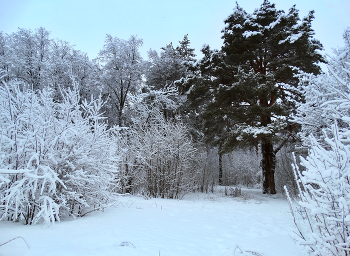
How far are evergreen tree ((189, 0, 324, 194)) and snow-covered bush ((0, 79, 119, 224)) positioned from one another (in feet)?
19.4

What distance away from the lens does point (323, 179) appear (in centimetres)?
169

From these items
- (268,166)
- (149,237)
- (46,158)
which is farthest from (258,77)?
(46,158)

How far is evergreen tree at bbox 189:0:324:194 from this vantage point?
8469 mm

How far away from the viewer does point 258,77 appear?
880 cm

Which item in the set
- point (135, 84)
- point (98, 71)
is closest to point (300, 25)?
point (135, 84)

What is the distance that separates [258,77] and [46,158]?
8.30 meters

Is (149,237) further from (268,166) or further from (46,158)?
(268,166)

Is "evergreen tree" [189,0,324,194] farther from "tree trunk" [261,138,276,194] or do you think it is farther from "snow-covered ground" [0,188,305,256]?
"snow-covered ground" [0,188,305,256]

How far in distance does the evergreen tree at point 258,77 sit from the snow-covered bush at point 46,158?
19.4 feet

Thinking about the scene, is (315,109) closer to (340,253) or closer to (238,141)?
(238,141)

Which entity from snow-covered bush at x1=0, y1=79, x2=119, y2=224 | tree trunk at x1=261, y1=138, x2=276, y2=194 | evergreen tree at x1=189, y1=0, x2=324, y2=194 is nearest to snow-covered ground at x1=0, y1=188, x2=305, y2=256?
snow-covered bush at x1=0, y1=79, x2=119, y2=224

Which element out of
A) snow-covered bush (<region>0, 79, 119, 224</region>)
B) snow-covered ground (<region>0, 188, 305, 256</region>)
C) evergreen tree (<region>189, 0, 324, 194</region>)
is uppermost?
evergreen tree (<region>189, 0, 324, 194</region>)

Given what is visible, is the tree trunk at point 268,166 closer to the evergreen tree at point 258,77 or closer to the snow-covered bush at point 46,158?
the evergreen tree at point 258,77

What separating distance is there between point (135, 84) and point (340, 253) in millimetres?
17151
